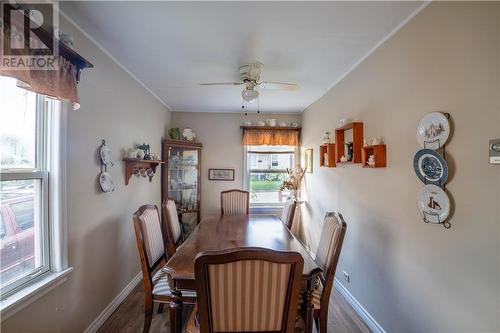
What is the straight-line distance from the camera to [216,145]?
179 inches

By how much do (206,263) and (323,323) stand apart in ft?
3.85

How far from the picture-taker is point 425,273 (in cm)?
160

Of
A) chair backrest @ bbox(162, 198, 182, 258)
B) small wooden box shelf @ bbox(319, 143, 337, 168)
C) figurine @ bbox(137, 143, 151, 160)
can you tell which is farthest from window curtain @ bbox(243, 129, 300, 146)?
chair backrest @ bbox(162, 198, 182, 258)

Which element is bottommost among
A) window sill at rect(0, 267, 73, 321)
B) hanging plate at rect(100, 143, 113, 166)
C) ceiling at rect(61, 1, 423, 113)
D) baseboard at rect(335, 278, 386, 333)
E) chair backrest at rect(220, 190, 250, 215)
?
baseboard at rect(335, 278, 386, 333)

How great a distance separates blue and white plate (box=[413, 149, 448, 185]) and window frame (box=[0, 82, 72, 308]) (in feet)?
8.00

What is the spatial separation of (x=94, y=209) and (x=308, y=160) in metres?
3.11

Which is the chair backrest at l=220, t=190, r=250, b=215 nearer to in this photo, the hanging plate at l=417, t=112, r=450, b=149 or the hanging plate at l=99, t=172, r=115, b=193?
the hanging plate at l=99, t=172, r=115, b=193

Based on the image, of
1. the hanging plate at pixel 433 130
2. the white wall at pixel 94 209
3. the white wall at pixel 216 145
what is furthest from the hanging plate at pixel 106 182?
the hanging plate at pixel 433 130

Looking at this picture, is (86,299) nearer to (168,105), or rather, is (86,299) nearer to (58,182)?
(58,182)

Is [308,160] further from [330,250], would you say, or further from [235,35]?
[235,35]

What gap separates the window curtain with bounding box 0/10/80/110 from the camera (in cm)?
115

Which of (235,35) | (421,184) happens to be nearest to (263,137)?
(235,35)

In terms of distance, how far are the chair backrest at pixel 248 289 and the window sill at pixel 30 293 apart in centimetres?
103

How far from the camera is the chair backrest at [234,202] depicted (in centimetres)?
371
